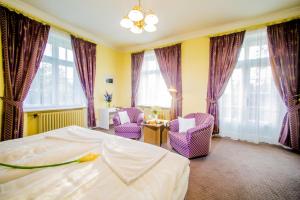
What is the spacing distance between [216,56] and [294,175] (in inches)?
115

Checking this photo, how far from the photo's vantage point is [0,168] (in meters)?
1.15

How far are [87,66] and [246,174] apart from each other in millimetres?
4572

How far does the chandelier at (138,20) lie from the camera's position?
195 centimetres

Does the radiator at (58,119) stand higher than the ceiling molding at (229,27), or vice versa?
the ceiling molding at (229,27)

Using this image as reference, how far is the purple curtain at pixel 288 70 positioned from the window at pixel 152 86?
9.02 ft

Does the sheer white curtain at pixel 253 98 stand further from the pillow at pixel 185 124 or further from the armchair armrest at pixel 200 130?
the armchair armrest at pixel 200 130

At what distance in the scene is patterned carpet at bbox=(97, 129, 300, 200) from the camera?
176 centimetres

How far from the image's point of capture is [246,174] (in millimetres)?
2178

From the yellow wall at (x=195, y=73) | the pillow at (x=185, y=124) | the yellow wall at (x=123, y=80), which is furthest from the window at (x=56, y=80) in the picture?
the yellow wall at (x=195, y=73)

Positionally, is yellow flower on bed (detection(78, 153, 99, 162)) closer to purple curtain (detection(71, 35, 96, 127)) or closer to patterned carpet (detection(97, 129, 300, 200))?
patterned carpet (detection(97, 129, 300, 200))

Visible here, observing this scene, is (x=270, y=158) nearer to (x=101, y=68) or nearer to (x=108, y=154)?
(x=108, y=154)

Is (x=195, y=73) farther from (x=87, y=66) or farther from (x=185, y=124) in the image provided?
(x=87, y=66)

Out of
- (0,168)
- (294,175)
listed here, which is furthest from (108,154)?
(294,175)

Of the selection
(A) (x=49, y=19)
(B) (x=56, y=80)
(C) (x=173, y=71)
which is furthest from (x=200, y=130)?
(A) (x=49, y=19)
